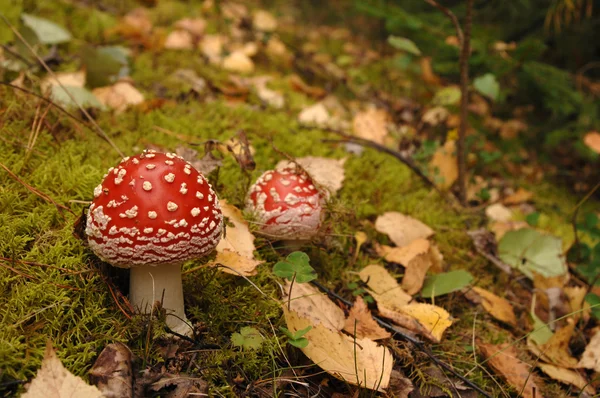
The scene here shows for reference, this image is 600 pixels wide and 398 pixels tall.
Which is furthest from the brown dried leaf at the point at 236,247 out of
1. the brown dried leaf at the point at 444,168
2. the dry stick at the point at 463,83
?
the brown dried leaf at the point at 444,168

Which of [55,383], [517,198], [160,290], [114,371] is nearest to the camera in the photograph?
[55,383]

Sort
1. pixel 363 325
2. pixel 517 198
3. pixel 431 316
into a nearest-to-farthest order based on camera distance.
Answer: pixel 363 325 → pixel 431 316 → pixel 517 198

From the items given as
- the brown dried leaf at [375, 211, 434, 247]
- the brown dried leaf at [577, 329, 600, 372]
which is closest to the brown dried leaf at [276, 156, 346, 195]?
the brown dried leaf at [375, 211, 434, 247]

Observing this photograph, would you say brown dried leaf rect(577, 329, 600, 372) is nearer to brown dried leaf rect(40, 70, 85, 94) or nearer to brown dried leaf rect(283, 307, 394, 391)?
brown dried leaf rect(283, 307, 394, 391)

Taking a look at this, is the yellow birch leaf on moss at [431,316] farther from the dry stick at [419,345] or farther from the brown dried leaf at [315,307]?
the brown dried leaf at [315,307]

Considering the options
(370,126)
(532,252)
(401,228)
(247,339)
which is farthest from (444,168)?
(247,339)

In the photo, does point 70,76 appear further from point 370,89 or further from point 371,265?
point 370,89

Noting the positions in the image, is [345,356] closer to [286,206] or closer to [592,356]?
[286,206]
